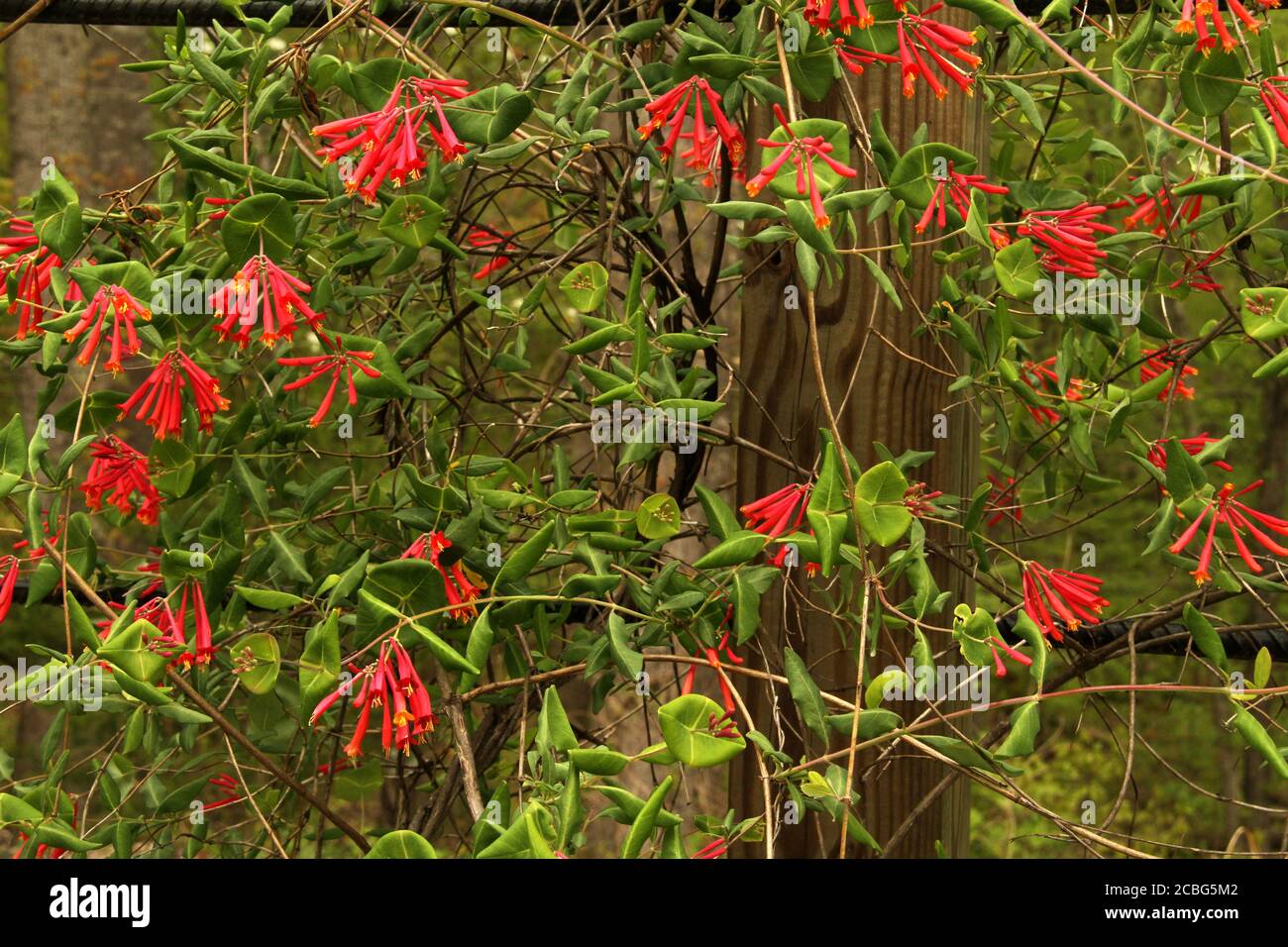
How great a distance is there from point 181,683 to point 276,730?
44cm

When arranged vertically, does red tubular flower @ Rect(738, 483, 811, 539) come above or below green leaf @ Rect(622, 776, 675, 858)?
Answer: above

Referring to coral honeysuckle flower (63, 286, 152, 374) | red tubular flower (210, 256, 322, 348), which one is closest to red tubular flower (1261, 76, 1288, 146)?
red tubular flower (210, 256, 322, 348)

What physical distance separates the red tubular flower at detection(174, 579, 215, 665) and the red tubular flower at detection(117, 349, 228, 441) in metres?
0.13

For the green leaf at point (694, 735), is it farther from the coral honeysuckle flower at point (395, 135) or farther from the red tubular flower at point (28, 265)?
the red tubular flower at point (28, 265)

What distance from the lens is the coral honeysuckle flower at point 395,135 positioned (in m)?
0.92

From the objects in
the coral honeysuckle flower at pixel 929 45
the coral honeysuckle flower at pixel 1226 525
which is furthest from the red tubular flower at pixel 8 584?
the coral honeysuckle flower at pixel 1226 525

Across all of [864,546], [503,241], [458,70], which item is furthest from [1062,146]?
[458,70]

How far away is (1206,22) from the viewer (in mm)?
939

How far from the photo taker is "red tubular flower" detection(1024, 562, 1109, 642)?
1.06 metres

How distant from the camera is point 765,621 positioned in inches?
45.6

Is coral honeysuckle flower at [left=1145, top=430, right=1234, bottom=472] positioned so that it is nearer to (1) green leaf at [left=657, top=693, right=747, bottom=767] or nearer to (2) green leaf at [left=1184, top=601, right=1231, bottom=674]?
(2) green leaf at [left=1184, top=601, right=1231, bottom=674]

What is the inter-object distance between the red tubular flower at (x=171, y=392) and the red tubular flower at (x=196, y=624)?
5.1 inches

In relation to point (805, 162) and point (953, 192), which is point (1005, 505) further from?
point (805, 162)

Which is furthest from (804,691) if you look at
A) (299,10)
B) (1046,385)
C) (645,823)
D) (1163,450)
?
(299,10)
